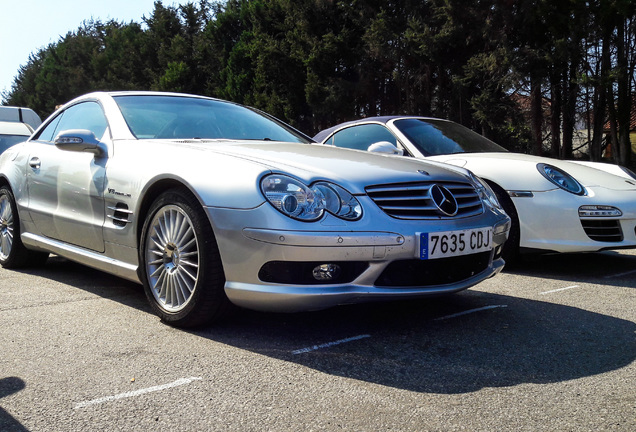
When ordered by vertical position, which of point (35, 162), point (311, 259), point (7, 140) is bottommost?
point (311, 259)

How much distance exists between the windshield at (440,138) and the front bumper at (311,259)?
287 centimetres

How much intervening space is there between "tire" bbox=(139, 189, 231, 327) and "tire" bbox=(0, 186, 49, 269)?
212 centimetres

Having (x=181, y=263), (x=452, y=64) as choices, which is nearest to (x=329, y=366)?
(x=181, y=263)

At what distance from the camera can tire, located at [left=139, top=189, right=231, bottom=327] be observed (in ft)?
10.4

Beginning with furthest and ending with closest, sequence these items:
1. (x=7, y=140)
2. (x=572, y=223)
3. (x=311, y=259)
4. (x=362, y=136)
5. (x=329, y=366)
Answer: (x=7, y=140) → (x=362, y=136) → (x=572, y=223) → (x=311, y=259) → (x=329, y=366)

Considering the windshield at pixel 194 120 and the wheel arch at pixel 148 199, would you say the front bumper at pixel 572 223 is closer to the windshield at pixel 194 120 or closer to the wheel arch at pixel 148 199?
Answer: the windshield at pixel 194 120

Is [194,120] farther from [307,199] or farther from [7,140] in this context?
[7,140]

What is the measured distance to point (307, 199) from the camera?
119 inches

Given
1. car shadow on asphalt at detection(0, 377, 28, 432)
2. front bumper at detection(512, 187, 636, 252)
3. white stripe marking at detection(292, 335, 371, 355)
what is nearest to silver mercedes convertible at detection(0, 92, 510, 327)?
white stripe marking at detection(292, 335, 371, 355)

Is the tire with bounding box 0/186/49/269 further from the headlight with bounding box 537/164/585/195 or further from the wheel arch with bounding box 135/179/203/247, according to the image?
the headlight with bounding box 537/164/585/195

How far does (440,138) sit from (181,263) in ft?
11.5

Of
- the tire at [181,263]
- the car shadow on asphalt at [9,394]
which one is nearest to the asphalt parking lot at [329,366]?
the car shadow on asphalt at [9,394]

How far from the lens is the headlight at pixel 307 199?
3.00m

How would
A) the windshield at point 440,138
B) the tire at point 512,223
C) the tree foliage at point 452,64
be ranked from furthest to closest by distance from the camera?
the tree foliage at point 452,64, the windshield at point 440,138, the tire at point 512,223
